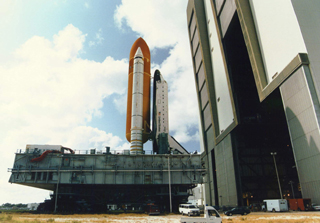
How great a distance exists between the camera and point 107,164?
4438 cm

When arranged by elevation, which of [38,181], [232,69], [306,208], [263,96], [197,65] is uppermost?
[197,65]

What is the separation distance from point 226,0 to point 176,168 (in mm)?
33041

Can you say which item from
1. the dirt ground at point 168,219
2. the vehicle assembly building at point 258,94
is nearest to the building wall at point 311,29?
the vehicle assembly building at point 258,94

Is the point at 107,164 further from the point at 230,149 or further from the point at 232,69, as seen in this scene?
the point at 232,69

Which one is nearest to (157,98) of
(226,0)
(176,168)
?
(176,168)

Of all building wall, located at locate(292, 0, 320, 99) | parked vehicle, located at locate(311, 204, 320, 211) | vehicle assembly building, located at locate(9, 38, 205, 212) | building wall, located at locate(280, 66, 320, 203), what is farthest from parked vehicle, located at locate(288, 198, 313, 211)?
vehicle assembly building, located at locate(9, 38, 205, 212)

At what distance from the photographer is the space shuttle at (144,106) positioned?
48625mm

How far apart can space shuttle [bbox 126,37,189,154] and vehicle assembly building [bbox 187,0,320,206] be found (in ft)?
36.7

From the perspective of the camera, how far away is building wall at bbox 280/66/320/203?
84.2ft

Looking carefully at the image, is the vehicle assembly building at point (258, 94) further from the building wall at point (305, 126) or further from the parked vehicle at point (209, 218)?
the parked vehicle at point (209, 218)

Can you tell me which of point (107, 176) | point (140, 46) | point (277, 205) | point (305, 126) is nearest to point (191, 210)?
point (277, 205)

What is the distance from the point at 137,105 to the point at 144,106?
2.63 m

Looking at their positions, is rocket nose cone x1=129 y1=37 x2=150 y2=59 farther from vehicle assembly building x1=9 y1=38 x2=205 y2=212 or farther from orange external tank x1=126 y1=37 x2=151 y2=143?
vehicle assembly building x1=9 y1=38 x2=205 y2=212

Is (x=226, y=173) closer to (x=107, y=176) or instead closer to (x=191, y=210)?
(x=191, y=210)
